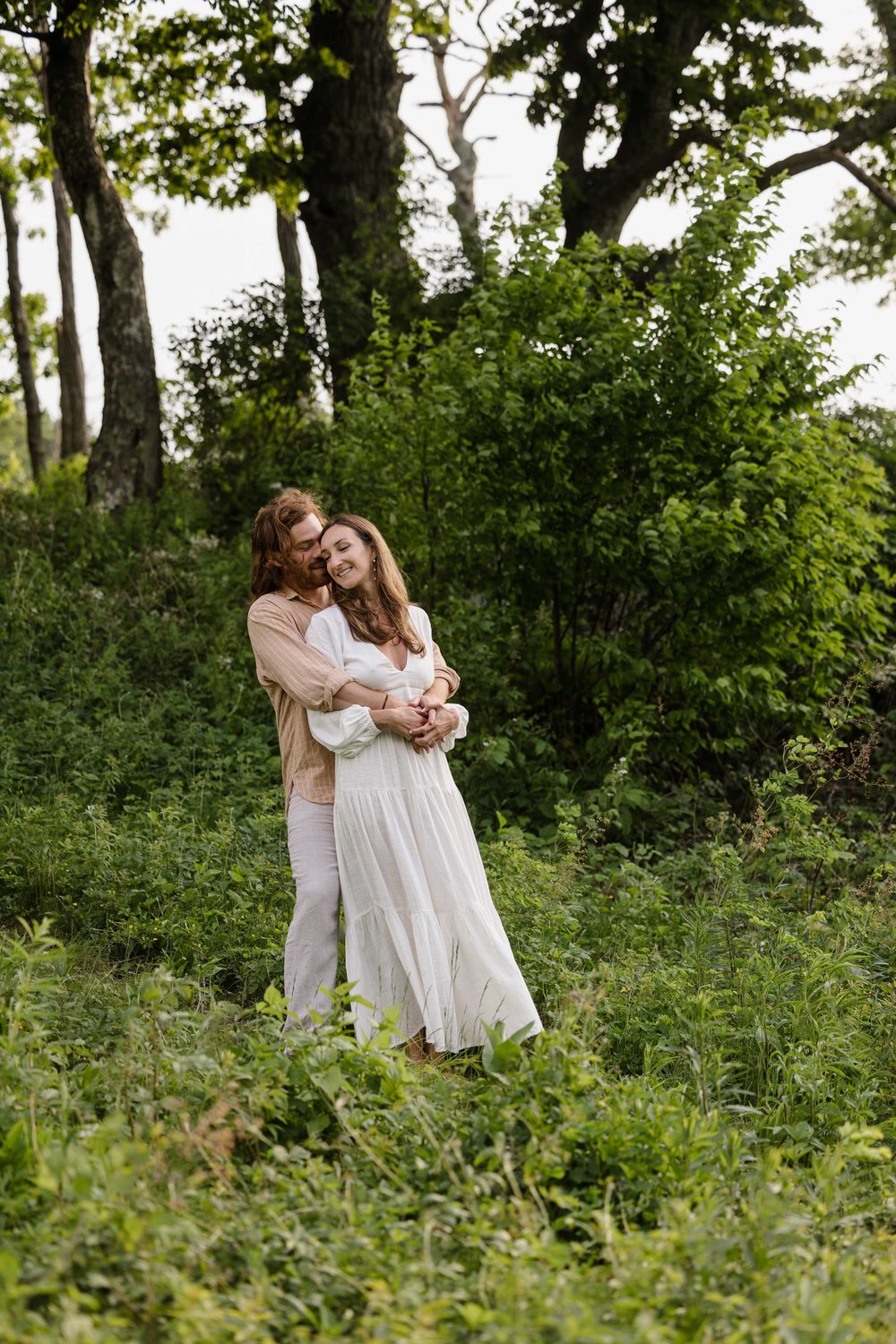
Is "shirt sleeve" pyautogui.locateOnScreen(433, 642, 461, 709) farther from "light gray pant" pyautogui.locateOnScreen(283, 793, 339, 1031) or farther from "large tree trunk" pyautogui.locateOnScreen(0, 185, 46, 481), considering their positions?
"large tree trunk" pyautogui.locateOnScreen(0, 185, 46, 481)

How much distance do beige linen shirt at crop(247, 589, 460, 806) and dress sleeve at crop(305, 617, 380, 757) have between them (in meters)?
0.04

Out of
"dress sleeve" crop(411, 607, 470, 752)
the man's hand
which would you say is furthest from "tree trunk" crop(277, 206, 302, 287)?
the man's hand

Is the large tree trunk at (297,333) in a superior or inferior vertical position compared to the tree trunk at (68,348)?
inferior

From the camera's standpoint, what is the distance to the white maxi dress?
4.21 m

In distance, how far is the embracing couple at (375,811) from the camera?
4.23m

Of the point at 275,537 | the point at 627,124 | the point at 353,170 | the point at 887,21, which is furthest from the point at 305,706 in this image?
the point at 887,21

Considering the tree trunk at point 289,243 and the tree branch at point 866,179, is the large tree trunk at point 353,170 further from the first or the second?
the tree branch at point 866,179

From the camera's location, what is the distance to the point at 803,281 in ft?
26.4

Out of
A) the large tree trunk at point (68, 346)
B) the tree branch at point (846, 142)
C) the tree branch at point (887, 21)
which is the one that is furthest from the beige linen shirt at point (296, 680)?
the large tree trunk at point (68, 346)

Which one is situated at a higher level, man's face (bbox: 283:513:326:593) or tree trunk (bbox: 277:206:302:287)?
tree trunk (bbox: 277:206:302:287)

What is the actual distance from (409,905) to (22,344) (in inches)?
646

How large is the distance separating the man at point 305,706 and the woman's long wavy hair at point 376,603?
17 centimetres

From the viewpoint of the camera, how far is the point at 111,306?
1280 centimetres

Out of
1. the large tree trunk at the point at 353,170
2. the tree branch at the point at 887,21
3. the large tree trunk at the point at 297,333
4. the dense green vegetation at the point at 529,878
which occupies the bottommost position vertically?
the dense green vegetation at the point at 529,878
